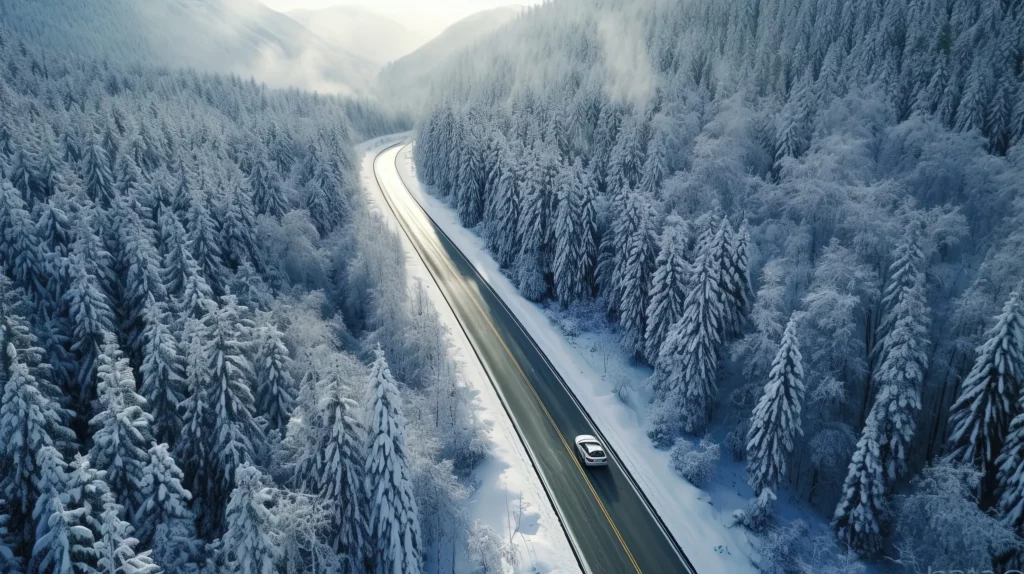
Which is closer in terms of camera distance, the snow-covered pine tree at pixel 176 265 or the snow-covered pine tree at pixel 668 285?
the snow-covered pine tree at pixel 176 265

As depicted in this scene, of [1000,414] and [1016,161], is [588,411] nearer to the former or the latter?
[1000,414]

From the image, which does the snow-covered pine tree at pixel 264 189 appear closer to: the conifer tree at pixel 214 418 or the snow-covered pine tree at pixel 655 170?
the conifer tree at pixel 214 418

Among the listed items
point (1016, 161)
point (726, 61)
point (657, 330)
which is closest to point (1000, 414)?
point (657, 330)

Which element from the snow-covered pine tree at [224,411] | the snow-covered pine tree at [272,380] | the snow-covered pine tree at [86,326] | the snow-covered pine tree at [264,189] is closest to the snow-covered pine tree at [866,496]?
the snow-covered pine tree at [224,411]

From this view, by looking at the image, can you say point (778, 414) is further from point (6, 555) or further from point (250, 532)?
point (6, 555)

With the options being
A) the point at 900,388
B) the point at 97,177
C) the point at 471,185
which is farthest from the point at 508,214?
the point at 900,388

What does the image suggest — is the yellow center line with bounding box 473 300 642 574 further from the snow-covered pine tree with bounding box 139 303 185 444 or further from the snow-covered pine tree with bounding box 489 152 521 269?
the snow-covered pine tree with bounding box 139 303 185 444

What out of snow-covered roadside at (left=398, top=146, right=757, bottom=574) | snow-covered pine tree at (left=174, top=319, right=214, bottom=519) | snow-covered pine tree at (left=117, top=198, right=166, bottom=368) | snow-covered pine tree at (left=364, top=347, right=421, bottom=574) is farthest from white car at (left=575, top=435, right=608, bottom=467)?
snow-covered pine tree at (left=117, top=198, right=166, bottom=368)
